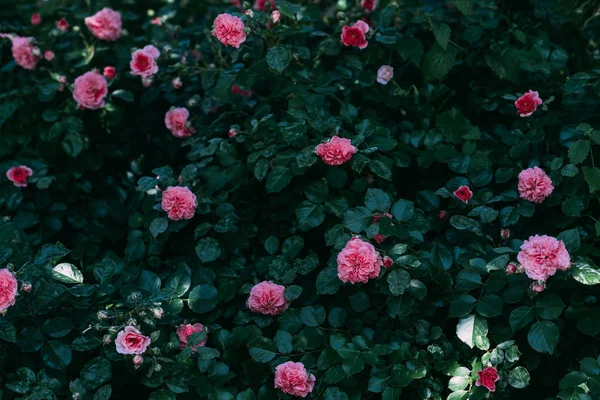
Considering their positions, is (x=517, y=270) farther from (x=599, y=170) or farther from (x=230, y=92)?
(x=230, y=92)

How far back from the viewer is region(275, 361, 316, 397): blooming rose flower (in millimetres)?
2125

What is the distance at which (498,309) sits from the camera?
6.94 ft

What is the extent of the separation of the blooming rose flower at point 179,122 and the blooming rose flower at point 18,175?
22.4 inches

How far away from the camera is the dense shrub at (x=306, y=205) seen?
7.09 ft

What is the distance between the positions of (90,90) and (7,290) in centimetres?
110

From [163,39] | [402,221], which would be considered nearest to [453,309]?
[402,221]

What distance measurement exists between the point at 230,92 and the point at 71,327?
1.01 metres

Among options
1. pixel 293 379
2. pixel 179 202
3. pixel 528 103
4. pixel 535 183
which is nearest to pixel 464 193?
pixel 535 183

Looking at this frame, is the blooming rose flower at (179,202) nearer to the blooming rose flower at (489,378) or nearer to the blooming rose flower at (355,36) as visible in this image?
the blooming rose flower at (355,36)

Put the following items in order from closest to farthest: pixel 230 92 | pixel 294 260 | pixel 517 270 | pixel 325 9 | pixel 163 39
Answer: pixel 517 270 < pixel 294 260 < pixel 230 92 < pixel 163 39 < pixel 325 9

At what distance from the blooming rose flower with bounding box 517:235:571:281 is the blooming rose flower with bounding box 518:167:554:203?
36cm

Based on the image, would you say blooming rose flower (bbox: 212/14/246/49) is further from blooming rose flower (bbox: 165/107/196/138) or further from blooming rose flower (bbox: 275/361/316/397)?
blooming rose flower (bbox: 275/361/316/397)

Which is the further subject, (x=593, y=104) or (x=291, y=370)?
(x=593, y=104)

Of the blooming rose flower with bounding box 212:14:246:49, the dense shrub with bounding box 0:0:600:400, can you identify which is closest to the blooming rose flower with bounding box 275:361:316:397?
the dense shrub with bounding box 0:0:600:400
